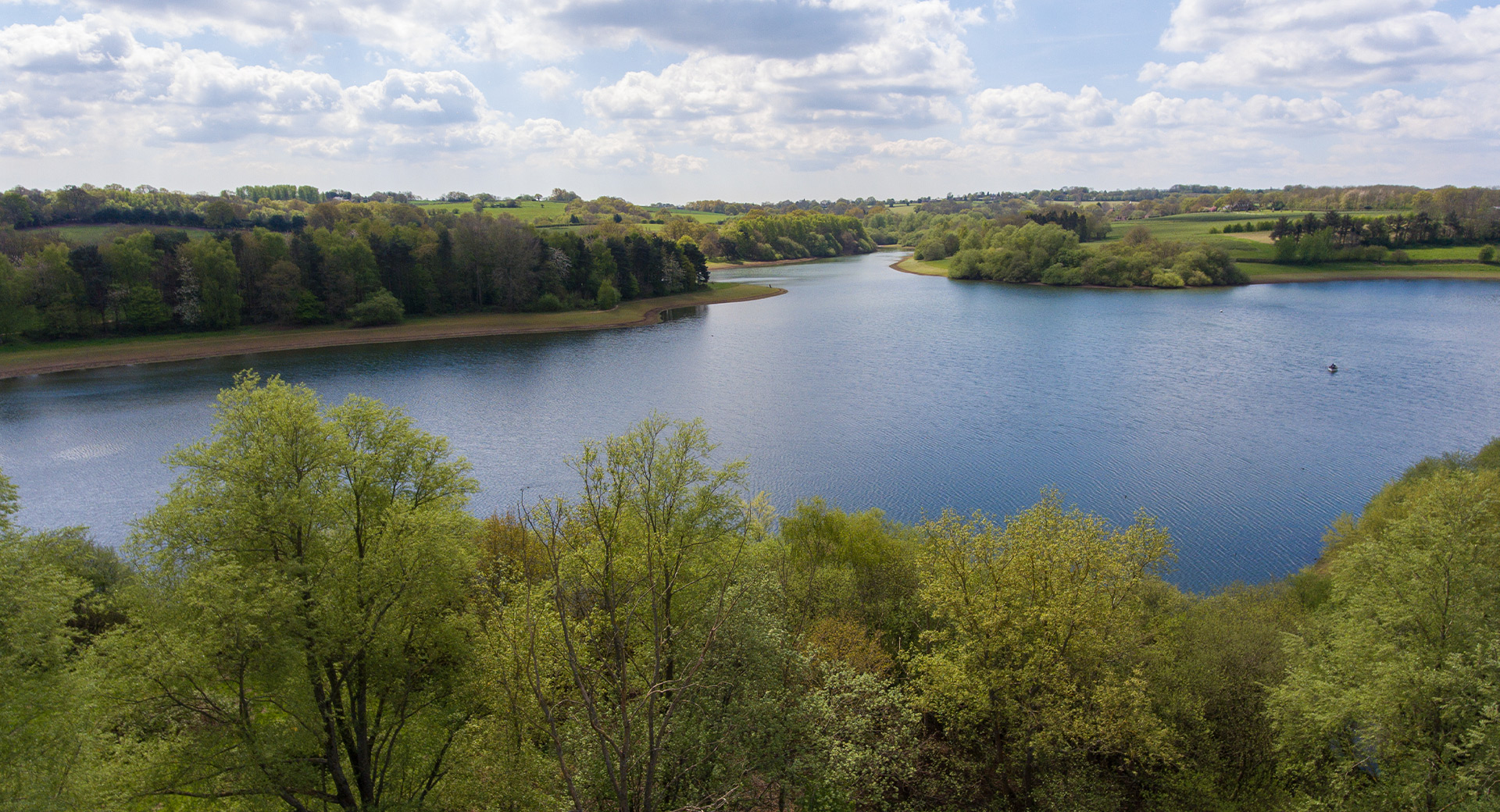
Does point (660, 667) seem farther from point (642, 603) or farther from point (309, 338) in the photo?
point (309, 338)

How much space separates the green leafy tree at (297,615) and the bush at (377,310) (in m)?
63.6

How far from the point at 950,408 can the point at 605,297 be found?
50957 mm

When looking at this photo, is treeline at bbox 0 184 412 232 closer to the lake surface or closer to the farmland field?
the farmland field

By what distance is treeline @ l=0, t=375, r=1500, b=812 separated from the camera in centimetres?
1127

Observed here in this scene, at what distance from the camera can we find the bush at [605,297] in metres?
85.2

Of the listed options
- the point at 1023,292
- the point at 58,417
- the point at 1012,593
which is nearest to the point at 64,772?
the point at 1012,593

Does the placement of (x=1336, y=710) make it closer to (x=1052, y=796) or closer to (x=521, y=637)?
(x=1052, y=796)

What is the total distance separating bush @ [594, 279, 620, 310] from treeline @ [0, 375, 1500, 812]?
6962 centimetres

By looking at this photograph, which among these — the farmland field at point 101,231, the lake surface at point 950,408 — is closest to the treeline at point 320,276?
the farmland field at point 101,231

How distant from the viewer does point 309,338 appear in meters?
66.9

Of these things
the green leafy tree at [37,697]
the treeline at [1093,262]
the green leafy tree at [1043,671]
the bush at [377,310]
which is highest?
the treeline at [1093,262]

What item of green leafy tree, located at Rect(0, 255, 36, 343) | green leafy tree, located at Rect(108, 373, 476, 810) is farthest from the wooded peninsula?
green leafy tree, located at Rect(108, 373, 476, 810)

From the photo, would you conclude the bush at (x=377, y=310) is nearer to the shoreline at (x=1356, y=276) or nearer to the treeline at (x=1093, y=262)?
the treeline at (x=1093, y=262)

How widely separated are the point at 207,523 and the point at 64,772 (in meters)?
4.06
